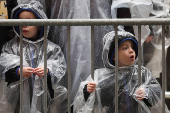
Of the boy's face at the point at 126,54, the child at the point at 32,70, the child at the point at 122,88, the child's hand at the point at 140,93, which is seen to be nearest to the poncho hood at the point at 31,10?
the child at the point at 32,70

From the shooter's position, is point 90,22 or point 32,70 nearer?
point 90,22

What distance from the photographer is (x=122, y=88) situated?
7.38ft

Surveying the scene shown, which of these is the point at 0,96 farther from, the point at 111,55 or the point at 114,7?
the point at 114,7

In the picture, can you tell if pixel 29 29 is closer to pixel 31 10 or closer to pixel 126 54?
pixel 31 10

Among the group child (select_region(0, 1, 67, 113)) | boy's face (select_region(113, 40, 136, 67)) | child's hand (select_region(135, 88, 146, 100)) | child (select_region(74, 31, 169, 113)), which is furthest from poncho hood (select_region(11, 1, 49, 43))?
child's hand (select_region(135, 88, 146, 100))

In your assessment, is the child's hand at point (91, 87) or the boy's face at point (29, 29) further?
the boy's face at point (29, 29)

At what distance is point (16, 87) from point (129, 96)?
855 millimetres

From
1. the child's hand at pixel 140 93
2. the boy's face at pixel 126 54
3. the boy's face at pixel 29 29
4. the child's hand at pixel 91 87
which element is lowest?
the child's hand at pixel 140 93

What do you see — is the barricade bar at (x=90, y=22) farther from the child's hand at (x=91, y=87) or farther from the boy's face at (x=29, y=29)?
the boy's face at (x=29, y=29)

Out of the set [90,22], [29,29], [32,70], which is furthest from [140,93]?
[29,29]

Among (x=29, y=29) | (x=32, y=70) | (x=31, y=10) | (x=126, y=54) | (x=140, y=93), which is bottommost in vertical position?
(x=140, y=93)

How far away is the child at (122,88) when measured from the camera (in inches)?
82.0

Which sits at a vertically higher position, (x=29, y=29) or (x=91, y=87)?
(x=29, y=29)

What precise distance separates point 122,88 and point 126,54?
0.80ft
